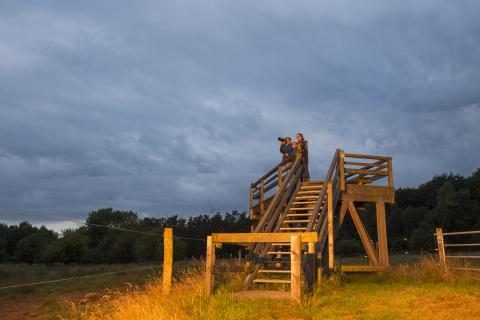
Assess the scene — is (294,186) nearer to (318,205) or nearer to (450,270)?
(318,205)

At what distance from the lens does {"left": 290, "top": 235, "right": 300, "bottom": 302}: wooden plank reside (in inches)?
309

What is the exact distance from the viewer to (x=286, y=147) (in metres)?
16.5

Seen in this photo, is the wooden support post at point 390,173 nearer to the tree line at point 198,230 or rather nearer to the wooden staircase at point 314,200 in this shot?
the wooden staircase at point 314,200

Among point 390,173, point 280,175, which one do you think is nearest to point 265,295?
point 280,175

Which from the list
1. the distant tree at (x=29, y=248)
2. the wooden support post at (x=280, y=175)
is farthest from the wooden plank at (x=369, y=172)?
the distant tree at (x=29, y=248)

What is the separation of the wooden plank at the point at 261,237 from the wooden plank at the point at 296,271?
0.25 metres

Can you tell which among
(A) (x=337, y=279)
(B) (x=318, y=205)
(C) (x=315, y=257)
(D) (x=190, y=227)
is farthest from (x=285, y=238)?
(D) (x=190, y=227)

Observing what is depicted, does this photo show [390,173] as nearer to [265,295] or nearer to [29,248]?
[265,295]

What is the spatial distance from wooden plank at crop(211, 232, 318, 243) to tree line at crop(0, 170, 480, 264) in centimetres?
3601

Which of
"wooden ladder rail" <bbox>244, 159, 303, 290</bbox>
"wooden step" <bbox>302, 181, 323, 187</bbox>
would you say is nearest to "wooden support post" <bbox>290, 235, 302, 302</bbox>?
"wooden ladder rail" <bbox>244, 159, 303, 290</bbox>

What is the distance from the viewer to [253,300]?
7.95 metres

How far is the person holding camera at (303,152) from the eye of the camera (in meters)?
15.3

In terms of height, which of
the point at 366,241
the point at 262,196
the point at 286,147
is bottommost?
the point at 366,241

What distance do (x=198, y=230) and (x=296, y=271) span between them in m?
75.4
